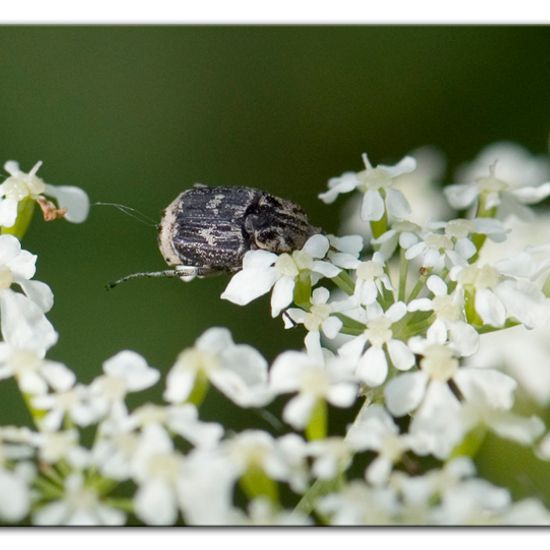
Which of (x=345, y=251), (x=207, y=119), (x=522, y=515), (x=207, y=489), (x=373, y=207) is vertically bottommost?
(x=522, y=515)

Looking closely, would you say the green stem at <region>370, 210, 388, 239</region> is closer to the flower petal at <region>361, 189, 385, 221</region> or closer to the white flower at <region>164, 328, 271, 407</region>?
the flower petal at <region>361, 189, 385, 221</region>

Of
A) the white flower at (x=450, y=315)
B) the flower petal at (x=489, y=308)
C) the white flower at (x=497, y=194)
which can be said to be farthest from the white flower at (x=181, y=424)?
the white flower at (x=497, y=194)

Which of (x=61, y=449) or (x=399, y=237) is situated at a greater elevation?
(x=399, y=237)

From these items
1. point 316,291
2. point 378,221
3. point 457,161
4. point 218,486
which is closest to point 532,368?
point 378,221

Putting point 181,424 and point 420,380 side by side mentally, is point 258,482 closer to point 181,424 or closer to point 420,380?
point 181,424

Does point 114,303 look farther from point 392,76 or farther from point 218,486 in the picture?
point 218,486

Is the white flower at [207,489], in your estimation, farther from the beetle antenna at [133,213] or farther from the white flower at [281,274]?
the beetle antenna at [133,213]

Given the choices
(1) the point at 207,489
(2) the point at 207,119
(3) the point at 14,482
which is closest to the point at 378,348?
(1) the point at 207,489
